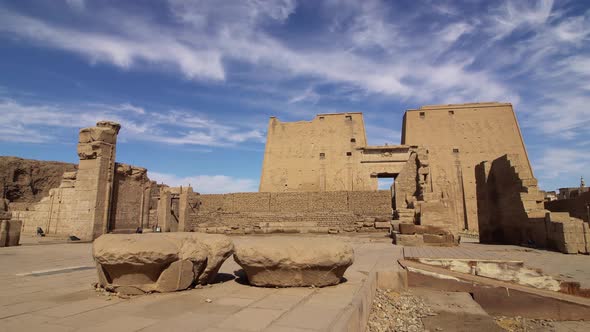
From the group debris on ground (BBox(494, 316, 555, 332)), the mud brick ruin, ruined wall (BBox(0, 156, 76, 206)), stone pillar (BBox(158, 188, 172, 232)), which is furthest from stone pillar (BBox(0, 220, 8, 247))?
ruined wall (BBox(0, 156, 76, 206))

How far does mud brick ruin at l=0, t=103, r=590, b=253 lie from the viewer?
11531 millimetres

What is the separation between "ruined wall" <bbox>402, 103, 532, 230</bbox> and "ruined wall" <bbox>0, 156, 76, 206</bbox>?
28.6 metres

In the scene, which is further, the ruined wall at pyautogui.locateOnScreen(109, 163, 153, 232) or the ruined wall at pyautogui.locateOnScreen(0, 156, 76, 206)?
the ruined wall at pyautogui.locateOnScreen(0, 156, 76, 206)

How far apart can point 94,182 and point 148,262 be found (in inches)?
437

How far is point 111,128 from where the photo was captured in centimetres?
1352

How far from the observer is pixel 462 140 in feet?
90.1

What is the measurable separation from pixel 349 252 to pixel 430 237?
7.39 metres

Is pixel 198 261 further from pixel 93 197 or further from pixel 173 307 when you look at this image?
pixel 93 197

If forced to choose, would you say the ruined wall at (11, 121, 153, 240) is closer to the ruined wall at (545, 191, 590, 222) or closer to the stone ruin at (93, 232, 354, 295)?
the stone ruin at (93, 232, 354, 295)

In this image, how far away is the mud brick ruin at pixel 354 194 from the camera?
11.5 metres

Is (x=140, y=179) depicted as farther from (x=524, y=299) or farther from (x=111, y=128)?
(x=524, y=299)

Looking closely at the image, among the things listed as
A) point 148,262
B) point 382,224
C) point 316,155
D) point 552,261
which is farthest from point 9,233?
point 316,155

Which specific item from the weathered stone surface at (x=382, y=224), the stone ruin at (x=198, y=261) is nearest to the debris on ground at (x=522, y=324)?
the stone ruin at (x=198, y=261)

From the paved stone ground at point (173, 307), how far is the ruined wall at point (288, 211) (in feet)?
49.4
